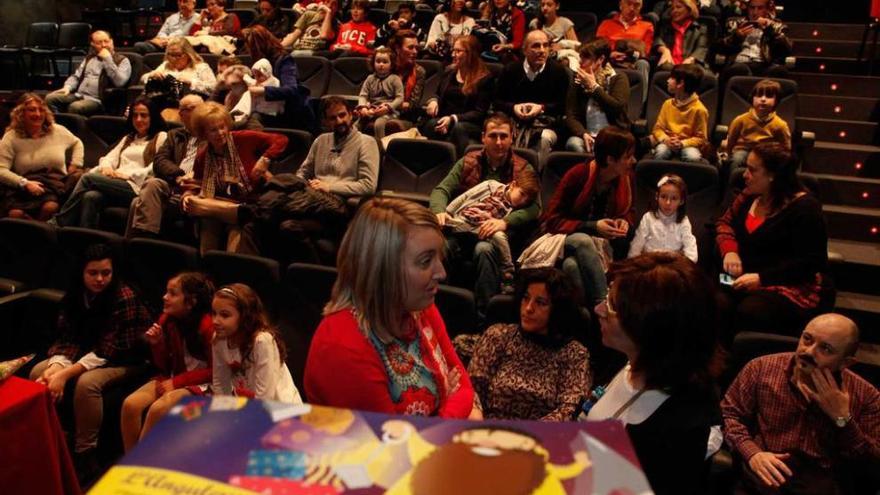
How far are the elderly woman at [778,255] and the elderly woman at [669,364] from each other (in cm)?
200

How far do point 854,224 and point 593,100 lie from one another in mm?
1707

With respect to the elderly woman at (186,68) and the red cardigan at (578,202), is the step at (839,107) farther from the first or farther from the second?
the elderly woman at (186,68)

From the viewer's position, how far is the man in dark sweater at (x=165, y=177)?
455 centimetres

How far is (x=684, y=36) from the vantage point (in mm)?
6320

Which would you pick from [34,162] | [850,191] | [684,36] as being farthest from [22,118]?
[850,191]

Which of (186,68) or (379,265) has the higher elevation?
(379,265)

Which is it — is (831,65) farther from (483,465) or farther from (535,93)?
(483,465)

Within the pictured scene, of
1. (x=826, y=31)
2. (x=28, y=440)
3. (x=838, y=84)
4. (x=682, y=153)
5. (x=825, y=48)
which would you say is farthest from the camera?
(x=826, y=31)

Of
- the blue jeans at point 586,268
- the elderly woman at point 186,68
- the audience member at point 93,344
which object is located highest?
the elderly woman at point 186,68

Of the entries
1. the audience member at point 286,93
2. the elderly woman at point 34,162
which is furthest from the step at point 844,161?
the elderly woman at point 34,162

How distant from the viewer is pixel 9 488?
2246 mm

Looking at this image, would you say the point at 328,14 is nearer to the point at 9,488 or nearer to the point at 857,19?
the point at 857,19

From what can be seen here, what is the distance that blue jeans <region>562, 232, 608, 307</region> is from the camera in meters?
3.58

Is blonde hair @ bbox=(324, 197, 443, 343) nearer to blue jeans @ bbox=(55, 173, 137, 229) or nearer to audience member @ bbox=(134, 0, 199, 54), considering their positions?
blue jeans @ bbox=(55, 173, 137, 229)
